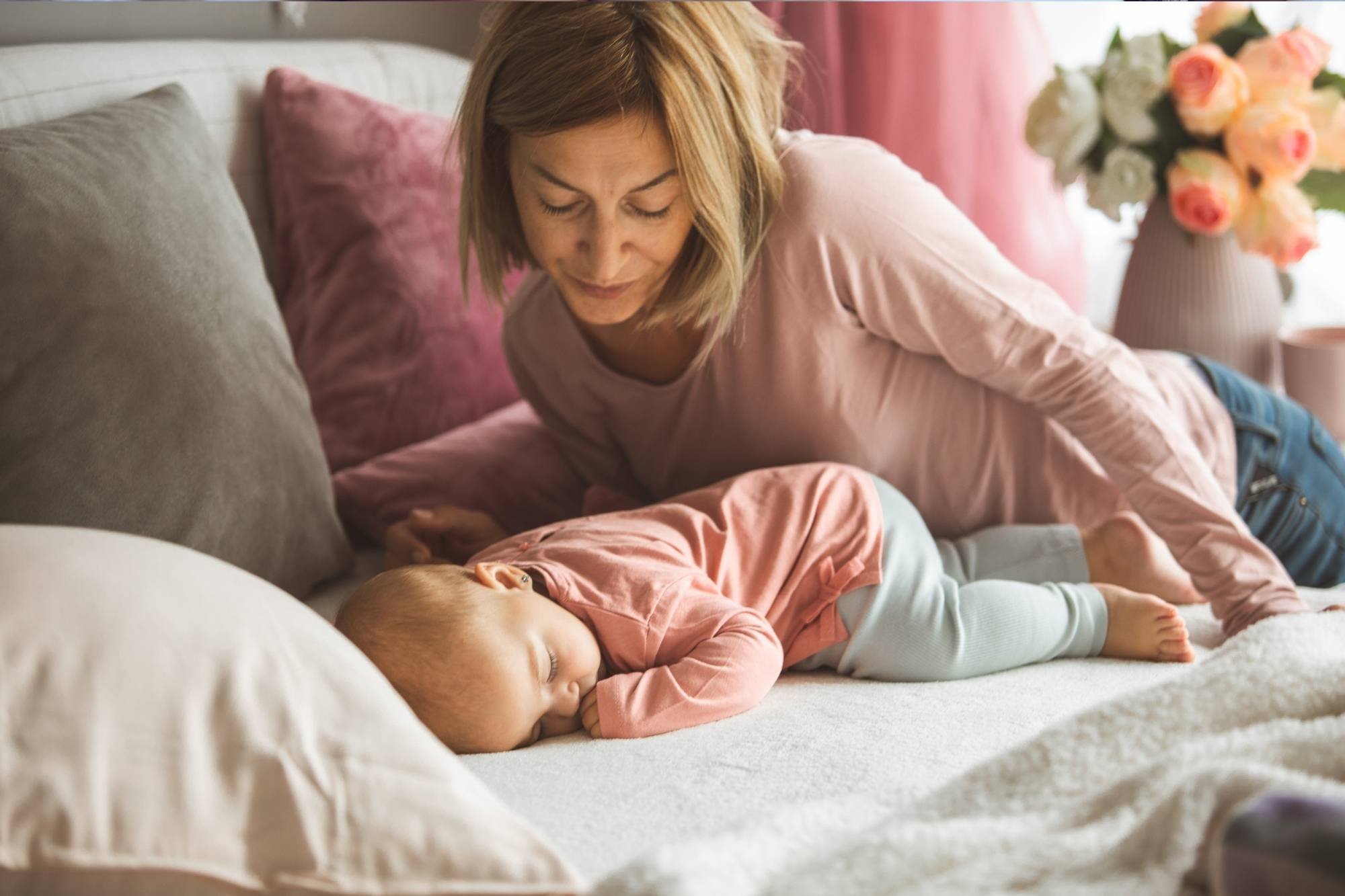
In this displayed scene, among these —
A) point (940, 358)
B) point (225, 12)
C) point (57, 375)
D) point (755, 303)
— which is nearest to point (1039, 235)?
point (940, 358)

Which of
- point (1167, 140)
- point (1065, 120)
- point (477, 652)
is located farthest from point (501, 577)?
point (1167, 140)

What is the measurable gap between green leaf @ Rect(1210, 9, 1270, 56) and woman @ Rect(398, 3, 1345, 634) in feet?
2.12

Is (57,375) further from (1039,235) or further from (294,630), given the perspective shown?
(1039,235)

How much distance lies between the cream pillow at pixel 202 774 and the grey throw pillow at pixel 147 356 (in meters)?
0.38

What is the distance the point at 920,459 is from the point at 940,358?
0.13 metres

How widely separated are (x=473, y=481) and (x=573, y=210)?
1.66 ft

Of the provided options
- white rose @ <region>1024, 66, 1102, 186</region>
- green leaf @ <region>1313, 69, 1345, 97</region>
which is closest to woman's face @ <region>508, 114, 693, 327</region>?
white rose @ <region>1024, 66, 1102, 186</region>

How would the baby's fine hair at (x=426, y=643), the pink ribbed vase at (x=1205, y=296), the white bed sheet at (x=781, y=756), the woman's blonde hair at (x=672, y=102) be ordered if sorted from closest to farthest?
the white bed sheet at (x=781, y=756) → the baby's fine hair at (x=426, y=643) → the woman's blonde hair at (x=672, y=102) → the pink ribbed vase at (x=1205, y=296)

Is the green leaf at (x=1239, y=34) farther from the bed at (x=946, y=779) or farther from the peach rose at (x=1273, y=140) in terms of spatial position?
the bed at (x=946, y=779)

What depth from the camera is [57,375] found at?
3.77 feet

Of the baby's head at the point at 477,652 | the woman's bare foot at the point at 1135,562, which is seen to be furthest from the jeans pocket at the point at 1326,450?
the baby's head at the point at 477,652

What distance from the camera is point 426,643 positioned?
3.61 feet

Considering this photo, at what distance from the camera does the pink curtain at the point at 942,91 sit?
2246 millimetres

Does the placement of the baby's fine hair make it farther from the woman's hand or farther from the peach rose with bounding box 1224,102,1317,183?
the peach rose with bounding box 1224,102,1317,183
